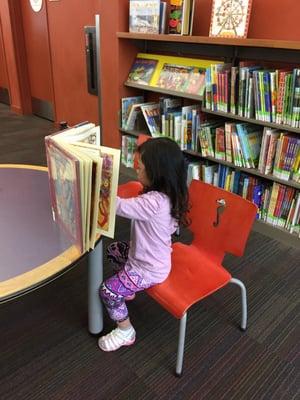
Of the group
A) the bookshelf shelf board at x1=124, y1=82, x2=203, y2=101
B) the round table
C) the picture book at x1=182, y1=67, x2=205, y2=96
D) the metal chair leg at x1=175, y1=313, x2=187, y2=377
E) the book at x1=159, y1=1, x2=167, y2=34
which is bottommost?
the metal chair leg at x1=175, y1=313, x2=187, y2=377

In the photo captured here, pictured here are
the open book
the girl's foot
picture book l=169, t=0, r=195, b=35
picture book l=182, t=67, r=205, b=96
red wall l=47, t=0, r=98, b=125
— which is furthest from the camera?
red wall l=47, t=0, r=98, b=125

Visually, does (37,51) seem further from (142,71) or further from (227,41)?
(227,41)

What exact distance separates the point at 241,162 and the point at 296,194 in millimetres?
407

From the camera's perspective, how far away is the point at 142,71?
306 cm

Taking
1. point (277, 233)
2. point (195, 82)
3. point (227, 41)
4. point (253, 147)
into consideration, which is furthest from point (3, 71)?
point (277, 233)

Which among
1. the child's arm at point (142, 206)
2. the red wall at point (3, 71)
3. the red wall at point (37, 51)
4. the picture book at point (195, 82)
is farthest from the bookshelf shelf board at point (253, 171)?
the red wall at point (3, 71)

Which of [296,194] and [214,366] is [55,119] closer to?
[296,194]

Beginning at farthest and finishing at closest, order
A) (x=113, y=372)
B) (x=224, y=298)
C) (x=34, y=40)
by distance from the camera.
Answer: (x=34, y=40)
(x=224, y=298)
(x=113, y=372)

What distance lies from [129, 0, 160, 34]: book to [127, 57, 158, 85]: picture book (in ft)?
0.95

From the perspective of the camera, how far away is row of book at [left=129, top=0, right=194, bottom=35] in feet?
8.29

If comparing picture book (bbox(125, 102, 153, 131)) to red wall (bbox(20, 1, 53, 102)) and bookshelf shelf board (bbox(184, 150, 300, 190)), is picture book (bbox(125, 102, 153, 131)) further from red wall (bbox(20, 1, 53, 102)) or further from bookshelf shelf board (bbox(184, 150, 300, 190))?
red wall (bbox(20, 1, 53, 102))

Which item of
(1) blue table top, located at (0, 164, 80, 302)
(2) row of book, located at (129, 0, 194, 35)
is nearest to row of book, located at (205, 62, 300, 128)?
(2) row of book, located at (129, 0, 194, 35)

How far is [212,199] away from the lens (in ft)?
4.94

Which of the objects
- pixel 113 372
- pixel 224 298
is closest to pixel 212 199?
pixel 224 298
